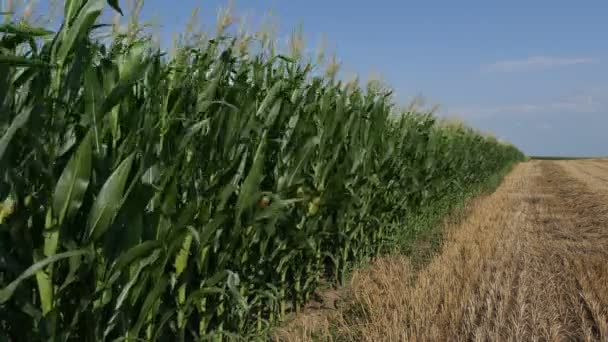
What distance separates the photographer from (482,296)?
4.44 metres

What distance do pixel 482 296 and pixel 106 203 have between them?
3322 mm

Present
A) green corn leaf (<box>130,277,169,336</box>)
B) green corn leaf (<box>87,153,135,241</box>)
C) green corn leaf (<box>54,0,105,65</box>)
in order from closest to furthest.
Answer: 1. green corn leaf (<box>54,0,105,65</box>)
2. green corn leaf (<box>87,153,135,241</box>)
3. green corn leaf (<box>130,277,169,336</box>)

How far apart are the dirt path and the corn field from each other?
0.56m

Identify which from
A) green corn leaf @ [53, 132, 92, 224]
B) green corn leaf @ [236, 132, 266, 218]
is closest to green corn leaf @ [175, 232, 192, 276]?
green corn leaf @ [236, 132, 266, 218]

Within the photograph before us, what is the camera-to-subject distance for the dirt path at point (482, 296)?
3.54 m

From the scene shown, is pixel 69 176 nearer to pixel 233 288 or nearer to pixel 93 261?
pixel 93 261

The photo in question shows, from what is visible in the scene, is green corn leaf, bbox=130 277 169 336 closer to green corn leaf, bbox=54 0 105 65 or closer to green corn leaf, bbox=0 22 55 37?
green corn leaf, bbox=54 0 105 65

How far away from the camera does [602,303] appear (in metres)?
4.45

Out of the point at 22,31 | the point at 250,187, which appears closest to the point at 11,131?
the point at 22,31

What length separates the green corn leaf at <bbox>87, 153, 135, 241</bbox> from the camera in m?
2.00

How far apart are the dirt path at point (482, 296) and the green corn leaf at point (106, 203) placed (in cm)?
150

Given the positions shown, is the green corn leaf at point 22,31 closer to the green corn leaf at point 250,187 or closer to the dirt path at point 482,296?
the green corn leaf at point 250,187

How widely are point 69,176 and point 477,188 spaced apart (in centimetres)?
1449

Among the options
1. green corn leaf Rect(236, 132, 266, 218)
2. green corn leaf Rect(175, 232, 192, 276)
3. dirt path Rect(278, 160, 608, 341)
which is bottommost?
dirt path Rect(278, 160, 608, 341)
